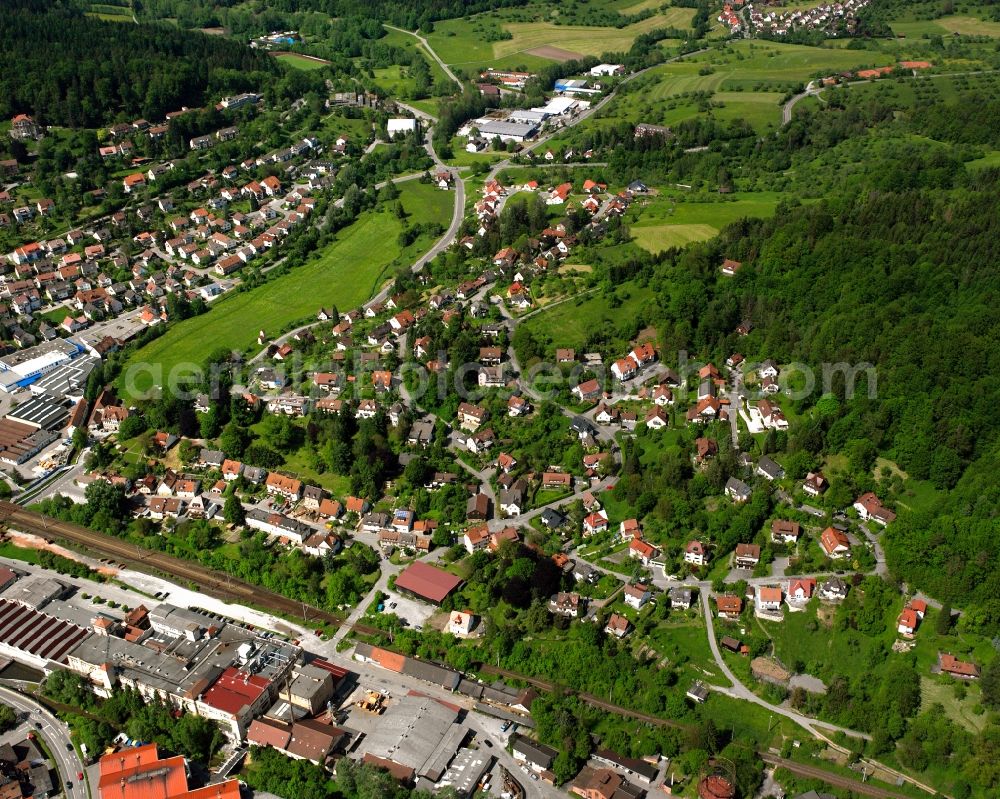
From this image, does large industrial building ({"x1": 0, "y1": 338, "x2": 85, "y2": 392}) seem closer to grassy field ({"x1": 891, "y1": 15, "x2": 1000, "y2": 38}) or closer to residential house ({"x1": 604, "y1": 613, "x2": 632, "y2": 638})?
residential house ({"x1": 604, "y1": 613, "x2": 632, "y2": 638})

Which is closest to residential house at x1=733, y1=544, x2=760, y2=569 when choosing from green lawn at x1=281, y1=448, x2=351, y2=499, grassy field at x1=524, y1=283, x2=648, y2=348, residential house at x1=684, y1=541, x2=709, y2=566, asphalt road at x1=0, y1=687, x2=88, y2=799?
residential house at x1=684, y1=541, x2=709, y2=566

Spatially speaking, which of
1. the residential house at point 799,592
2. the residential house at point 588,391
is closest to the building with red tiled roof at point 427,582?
the residential house at point 799,592

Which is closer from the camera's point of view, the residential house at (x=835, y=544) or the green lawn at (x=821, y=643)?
the green lawn at (x=821, y=643)

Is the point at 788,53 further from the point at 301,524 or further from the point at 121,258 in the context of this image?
the point at 301,524

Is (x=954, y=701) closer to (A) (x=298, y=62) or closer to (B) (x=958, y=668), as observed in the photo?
(B) (x=958, y=668)

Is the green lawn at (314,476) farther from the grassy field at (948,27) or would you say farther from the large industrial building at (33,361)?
the grassy field at (948,27)

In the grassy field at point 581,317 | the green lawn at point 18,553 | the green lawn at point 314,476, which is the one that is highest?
the grassy field at point 581,317

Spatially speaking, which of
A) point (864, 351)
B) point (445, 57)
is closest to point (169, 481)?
point (864, 351)

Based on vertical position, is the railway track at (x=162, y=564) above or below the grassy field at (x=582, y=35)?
below
